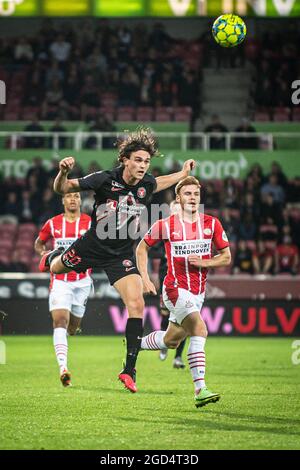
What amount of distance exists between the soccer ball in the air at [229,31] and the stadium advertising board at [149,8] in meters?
10.5

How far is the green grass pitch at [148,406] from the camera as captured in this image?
263 inches

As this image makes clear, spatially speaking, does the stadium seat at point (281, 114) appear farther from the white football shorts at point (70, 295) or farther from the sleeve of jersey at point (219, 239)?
the sleeve of jersey at point (219, 239)

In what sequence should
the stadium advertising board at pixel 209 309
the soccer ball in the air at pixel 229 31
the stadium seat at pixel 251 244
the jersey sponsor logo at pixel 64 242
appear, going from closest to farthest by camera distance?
the jersey sponsor logo at pixel 64 242, the soccer ball in the air at pixel 229 31, the stadium advertising board at pixel 209 309, the stadium seat at pixel 251 244

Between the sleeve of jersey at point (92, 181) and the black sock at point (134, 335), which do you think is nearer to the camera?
the sleeve of jersey at point (92, 181)

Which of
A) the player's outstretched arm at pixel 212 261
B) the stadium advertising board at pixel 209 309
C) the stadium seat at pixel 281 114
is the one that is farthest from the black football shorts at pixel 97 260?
the stadium seat at pixel 281 114

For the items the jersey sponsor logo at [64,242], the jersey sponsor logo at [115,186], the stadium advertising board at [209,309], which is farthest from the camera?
the stadium advertising board at [209,309]

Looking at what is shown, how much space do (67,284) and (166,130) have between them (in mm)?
12272

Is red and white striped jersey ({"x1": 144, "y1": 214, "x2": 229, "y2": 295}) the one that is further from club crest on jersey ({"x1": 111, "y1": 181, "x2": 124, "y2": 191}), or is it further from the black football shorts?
club crest on jersey ({"x1": 111, "y1": 181, "x2": 124, "y2": 191})

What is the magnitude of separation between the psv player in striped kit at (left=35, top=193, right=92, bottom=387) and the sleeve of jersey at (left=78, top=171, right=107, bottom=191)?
157 cm

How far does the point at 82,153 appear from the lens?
2155 cm

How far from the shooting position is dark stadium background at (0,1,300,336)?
61.3 feet

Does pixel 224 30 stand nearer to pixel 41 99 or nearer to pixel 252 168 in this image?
pixel 252 168

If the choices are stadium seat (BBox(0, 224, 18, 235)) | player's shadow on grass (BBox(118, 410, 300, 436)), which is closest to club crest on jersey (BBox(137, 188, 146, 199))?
player's shadow on grass (BBox(118, 410, 300, 436))

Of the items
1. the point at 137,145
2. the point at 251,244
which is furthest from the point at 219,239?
the point at 251,244
